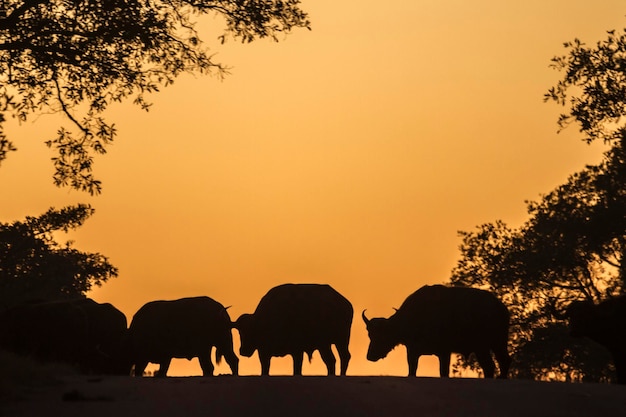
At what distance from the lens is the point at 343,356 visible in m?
37.2

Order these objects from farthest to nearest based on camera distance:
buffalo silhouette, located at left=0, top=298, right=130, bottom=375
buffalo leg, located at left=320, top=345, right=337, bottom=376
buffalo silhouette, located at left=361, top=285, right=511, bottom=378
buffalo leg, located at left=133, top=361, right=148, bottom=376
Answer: buffalo leg, located at left=133, top=361, right=148, bottom=376
buffalo leg, located at left=320, top=345, right=337, bottom=376
buffalo silhouette, located at left=361, top=285, right=511, bottom=378
buffalo silhouette, located at left=0, top=298, right=130, bottom=375

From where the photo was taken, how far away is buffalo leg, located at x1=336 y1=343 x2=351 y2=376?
3716cm

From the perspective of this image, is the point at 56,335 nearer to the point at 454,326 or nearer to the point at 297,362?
the point at 297,362

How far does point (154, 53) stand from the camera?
2517cm

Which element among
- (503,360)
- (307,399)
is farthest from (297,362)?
(307,399)

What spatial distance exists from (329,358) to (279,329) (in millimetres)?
1933

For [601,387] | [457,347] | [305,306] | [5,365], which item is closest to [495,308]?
[457,347]

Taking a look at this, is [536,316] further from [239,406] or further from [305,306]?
[239,406]

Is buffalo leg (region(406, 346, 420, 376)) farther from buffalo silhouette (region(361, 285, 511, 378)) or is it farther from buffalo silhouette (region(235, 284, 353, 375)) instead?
buffalo silhouette (region(235, 284, 353, 375))

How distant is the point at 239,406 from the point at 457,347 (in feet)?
62.2

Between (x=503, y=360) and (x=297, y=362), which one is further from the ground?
(x=297, y=362)

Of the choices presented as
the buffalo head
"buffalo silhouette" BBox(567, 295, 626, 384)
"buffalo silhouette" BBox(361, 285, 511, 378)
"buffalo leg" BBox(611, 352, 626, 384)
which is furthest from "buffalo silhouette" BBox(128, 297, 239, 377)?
"buffalo leg" BBox(611, 352, 626, 384)

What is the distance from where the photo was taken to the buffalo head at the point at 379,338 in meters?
36.0

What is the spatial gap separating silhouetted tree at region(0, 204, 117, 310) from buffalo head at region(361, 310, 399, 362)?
1308 centimetres
